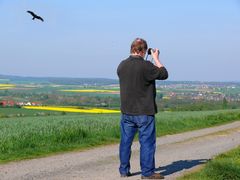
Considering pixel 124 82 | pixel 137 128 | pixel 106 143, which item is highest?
pixel 124 82

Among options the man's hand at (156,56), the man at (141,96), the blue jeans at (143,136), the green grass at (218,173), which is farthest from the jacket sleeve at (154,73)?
the green grass at (218,173)

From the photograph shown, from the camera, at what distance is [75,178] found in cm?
872

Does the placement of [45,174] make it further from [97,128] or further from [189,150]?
[97,128]

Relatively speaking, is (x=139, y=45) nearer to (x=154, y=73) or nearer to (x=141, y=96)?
(x=154, y=73)

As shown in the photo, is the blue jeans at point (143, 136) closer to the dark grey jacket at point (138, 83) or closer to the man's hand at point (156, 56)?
the dark grey jacket at point (138, 83)

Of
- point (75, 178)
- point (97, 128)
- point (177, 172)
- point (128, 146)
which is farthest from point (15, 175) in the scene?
point (97, 128)

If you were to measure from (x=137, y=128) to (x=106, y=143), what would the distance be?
869cm

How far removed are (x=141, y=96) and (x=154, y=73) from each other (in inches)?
16.3

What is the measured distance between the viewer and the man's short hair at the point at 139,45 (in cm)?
823

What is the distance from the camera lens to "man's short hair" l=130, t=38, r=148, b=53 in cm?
823

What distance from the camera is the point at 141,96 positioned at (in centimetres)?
828

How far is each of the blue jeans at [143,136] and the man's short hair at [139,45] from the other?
0.99 metres

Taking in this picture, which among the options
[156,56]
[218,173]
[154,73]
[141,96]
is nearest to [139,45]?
[156,56]

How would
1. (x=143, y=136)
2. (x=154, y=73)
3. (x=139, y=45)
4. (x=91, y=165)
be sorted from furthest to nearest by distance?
(x=91, y=165) < (x=143, y=136) < (x=139, y=45) < (x=154, y=73)
